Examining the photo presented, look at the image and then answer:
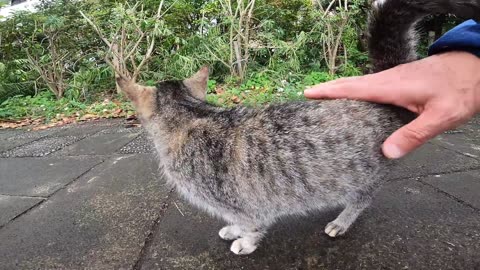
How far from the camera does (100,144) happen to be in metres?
4.24

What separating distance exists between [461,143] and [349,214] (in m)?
2.17

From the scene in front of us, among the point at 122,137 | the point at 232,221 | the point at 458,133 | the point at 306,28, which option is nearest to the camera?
the point at 232,221

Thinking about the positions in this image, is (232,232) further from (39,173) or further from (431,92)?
(39,173)

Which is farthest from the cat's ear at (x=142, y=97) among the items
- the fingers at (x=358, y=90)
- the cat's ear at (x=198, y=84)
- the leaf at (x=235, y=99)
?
the leaf at (x=235, y=99)

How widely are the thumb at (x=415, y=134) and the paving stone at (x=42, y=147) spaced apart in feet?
12.8

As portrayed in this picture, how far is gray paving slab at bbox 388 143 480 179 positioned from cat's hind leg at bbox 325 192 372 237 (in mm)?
718

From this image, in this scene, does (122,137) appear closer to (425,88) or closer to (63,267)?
(63,267)

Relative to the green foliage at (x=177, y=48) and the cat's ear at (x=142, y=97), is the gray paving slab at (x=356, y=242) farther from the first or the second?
the green foliage at (x=177, y=48)

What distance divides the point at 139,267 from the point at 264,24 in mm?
5487

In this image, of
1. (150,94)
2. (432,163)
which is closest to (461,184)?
(432,163)

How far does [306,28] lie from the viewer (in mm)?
7109

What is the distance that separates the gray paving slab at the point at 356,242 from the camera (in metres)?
1.76

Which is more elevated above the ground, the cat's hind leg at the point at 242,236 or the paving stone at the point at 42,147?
the cat's hind leg at the point at 242,236

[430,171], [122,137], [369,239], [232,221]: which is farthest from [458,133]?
[122,137]
